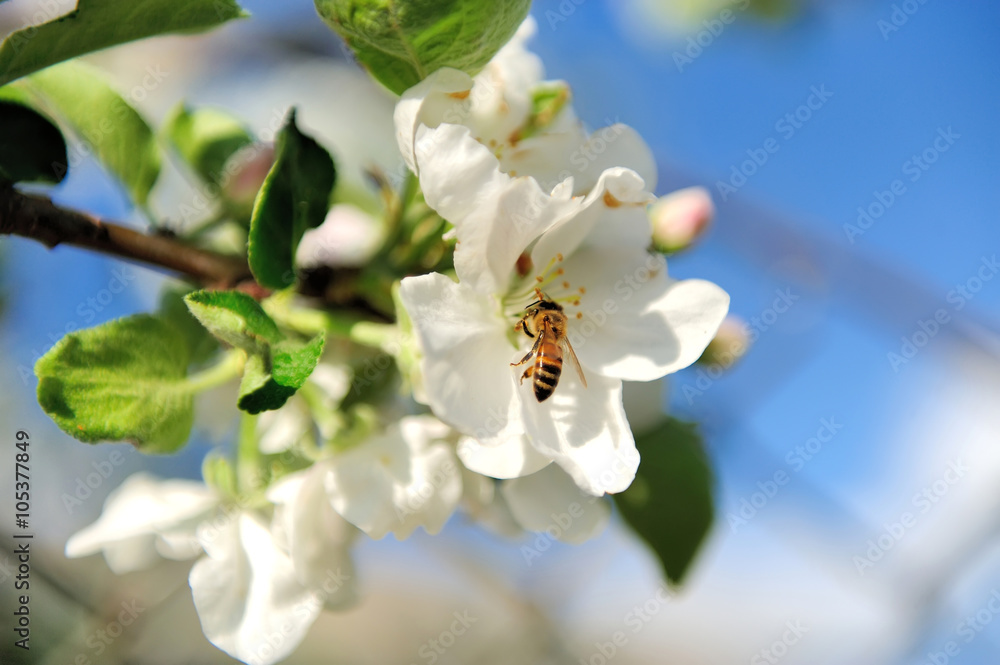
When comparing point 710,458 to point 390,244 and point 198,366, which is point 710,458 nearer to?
point 390,244

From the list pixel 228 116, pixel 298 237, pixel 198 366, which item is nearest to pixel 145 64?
pixel 228 116

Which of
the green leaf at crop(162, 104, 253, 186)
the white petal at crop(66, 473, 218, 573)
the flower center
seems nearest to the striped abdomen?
the flower center

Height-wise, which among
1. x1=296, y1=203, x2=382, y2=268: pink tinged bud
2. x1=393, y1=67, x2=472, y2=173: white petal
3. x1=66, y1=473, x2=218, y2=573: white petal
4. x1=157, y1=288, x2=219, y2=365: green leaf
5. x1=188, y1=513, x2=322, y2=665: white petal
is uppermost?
x1=393, y1=67, x2=472, y2=173: white petal

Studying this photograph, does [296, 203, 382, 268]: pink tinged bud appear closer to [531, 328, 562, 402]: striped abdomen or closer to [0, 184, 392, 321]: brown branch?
[0, 184, 392, 321]: brown branch

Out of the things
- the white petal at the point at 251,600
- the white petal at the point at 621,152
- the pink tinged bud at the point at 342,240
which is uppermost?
the white petal at the point at 621,152

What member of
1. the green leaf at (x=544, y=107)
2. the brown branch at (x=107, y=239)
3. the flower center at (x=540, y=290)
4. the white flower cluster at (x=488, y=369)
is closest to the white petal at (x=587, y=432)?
the white flower cluster at (x=488, y=369)

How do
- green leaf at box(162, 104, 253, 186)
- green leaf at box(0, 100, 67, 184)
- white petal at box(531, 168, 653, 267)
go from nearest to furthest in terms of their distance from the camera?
white petal at box(531, 168, 653, 267), green leaf at box(0, 100, 67, 184), green leaf at box(162, 104, 253, 186)

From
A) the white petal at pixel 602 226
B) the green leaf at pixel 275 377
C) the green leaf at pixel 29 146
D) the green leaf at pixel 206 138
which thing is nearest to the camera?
the green leaf at pixel 275 377

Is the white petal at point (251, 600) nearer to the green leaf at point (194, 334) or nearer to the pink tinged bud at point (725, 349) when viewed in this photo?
the green leaf at point (194, 334)
